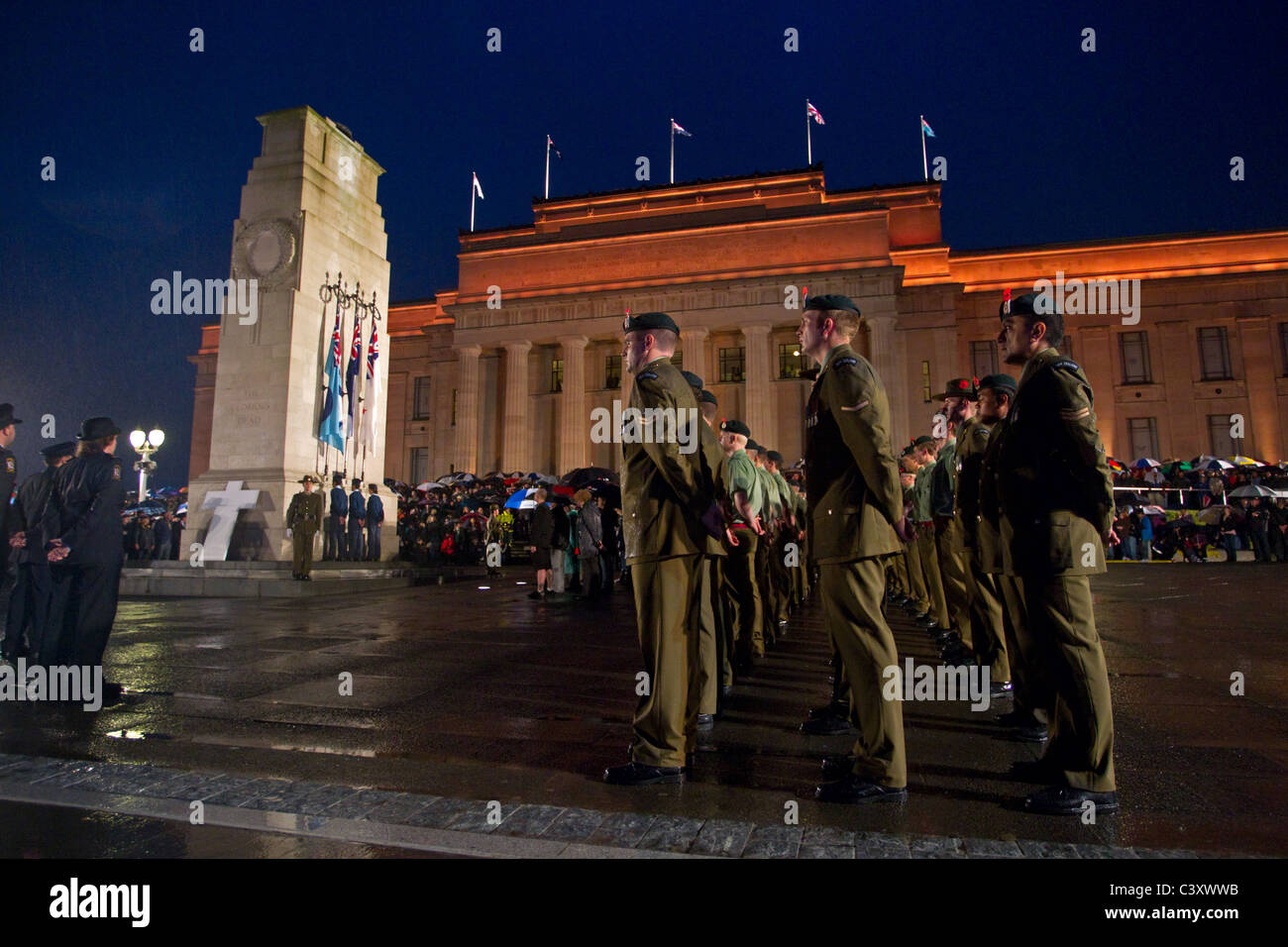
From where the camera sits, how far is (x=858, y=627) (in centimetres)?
A: 329

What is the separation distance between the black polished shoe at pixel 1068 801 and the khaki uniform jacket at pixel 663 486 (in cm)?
179

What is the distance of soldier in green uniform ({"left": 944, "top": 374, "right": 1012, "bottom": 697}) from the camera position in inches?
209

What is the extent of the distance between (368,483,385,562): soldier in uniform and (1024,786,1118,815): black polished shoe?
16.3 m

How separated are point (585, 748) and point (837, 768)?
134 cm

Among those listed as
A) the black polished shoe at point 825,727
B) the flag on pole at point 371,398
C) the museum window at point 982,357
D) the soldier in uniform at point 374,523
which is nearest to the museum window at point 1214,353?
the museum window at point 982,357

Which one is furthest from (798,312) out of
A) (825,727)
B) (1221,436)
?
(825,727)

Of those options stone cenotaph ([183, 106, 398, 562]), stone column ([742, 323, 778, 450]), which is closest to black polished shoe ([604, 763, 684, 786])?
stone cenotaph ([183, 106, 398, 562])

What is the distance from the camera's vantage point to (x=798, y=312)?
42438mm

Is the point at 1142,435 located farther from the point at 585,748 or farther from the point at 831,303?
the point at 585,748

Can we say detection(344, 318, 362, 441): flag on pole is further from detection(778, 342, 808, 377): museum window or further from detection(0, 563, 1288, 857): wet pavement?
detection(778, 342, 808, 377): museum window

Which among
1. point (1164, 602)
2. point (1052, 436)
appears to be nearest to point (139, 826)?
point (1052, 436)

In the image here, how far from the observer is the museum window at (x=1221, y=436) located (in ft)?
143

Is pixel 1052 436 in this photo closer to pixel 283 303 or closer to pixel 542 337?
pixel 283 303

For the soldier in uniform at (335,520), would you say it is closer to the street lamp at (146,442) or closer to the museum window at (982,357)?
the street lamp at (146,442)
